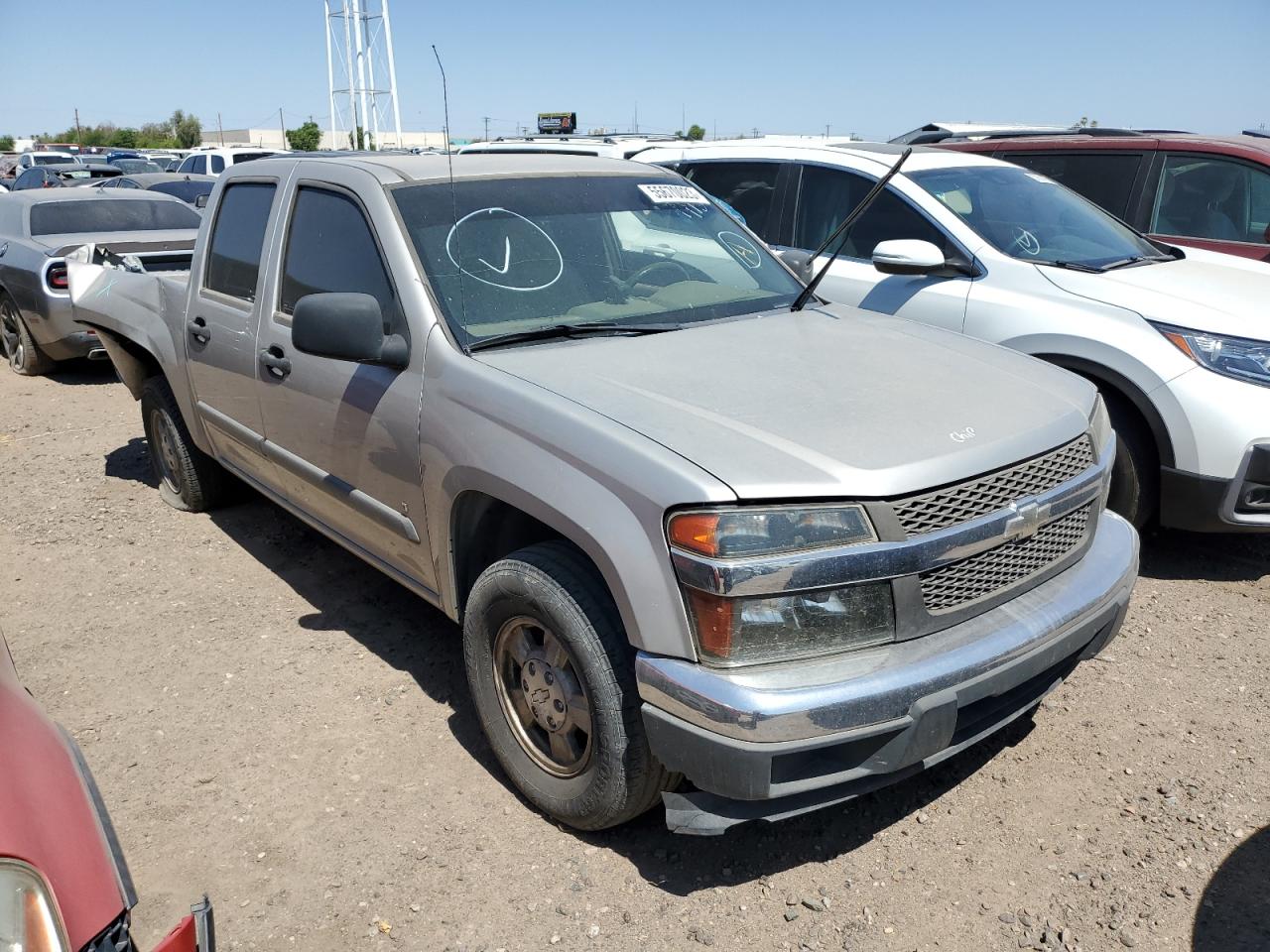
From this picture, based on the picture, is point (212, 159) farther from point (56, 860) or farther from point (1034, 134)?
point (56, 860)

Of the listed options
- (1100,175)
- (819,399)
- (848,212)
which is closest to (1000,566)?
(819,399)

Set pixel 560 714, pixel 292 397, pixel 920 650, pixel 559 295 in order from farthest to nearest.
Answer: pixel 292 397 < pixel 559 295 < pixel 560 714 < pixel 920 650

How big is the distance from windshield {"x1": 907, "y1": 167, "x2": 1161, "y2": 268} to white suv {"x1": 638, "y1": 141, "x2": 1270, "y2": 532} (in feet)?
0.04

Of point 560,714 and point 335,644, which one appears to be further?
point 335,644

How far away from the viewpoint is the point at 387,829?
301cm

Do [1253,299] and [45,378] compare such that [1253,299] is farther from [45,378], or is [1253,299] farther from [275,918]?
[45,378]

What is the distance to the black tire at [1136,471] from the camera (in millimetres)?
4434

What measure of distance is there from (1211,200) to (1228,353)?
109 inches

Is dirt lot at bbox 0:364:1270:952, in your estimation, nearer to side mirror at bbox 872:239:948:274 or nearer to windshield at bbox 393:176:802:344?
windshield at bbox 393:176:802:344

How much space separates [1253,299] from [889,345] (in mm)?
2375

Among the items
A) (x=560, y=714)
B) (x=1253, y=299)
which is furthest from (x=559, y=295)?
(x=1253, y=299)

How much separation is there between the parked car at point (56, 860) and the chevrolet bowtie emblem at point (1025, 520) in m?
1.99

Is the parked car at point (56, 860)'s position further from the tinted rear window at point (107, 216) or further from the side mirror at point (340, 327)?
the tinted rear window at point (107, 216)

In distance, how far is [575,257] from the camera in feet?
11.4
